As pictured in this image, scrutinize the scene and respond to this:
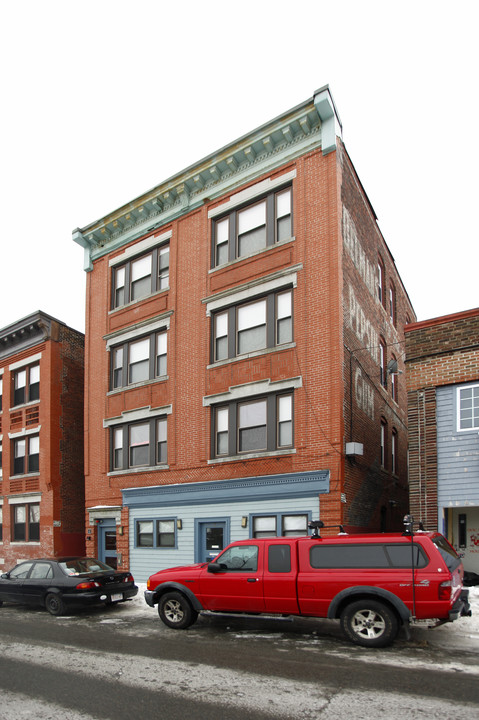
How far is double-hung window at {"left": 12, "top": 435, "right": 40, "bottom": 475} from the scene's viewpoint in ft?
85.1

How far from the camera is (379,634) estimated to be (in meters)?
9.69

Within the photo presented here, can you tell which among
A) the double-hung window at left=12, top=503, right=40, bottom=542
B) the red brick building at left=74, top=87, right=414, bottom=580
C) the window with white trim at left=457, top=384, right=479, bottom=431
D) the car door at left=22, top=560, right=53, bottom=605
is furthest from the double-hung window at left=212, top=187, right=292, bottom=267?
the double-hung window at left=12, top=503, right=40, bottom=542

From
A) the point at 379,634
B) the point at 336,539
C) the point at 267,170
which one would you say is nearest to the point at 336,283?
the point at 267,170

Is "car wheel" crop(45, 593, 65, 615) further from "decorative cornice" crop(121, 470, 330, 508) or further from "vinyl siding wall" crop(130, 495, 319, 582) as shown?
"decorative cornice" crop(121, 470, 330, 508)

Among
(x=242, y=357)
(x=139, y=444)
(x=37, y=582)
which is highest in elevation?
(x=242, y=357)

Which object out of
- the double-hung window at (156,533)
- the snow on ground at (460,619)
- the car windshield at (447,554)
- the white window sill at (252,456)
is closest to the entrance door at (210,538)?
the double-hung window at (156,533)

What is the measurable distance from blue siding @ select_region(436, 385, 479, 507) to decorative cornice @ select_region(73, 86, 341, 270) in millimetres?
8249

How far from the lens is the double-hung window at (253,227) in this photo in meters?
19.2

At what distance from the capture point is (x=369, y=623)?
9828mm

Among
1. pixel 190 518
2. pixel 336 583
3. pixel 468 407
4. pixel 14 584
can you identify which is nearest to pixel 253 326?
pixel 190 518

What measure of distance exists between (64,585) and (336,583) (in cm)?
719

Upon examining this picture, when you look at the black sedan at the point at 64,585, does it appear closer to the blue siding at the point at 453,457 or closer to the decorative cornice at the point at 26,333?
the blue siding at the point at 453,457

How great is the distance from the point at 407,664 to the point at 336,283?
1099cm

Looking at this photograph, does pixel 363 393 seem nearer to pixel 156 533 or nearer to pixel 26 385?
pixel 156 533
